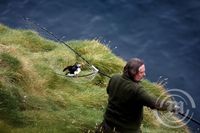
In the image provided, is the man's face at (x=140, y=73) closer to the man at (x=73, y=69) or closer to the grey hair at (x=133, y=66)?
the grey hair at (x=133, y=66)

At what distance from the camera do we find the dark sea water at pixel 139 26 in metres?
22.8

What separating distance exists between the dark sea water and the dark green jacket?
1184 cm

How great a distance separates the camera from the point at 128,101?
26.9ft

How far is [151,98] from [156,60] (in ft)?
52.5

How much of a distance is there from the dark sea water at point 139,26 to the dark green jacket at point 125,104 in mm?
11839

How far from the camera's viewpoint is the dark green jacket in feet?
26.3

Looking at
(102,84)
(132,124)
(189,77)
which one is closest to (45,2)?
(189,77)

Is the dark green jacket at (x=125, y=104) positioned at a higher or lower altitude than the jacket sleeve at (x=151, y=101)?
lower

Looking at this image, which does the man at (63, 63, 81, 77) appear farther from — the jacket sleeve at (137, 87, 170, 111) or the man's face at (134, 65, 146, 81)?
the jacket sleeve at (137, 87, 170, 111)

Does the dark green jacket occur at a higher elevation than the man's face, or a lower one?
lower

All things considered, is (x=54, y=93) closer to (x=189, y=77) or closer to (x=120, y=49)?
(x=189, y=77)

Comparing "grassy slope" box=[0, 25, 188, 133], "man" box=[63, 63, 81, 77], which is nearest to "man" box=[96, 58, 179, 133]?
"grassy slope" box=[0, 25, 188, 133]

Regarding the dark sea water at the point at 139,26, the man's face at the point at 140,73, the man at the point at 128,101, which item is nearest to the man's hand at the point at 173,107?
the man at the point at 128,101

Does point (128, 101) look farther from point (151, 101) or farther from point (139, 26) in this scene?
point (139, 26)
